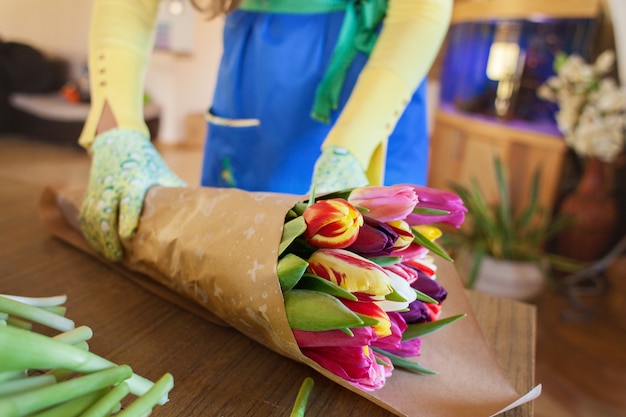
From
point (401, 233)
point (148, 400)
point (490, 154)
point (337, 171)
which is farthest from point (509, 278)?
point (148, 400)

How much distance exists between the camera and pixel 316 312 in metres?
0.38

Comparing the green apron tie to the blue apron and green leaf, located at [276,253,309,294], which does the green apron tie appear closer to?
the blue apron

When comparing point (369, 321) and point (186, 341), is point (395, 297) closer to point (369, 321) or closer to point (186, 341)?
point (369, 321)

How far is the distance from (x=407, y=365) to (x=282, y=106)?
524 millimetres

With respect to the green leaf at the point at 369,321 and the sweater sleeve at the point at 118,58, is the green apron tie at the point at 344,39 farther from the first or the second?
the green leaf at the point at 369,321

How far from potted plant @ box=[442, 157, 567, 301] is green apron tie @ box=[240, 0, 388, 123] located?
57.6 inches

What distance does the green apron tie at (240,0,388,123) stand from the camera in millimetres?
782

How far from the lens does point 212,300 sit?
0.48 metres

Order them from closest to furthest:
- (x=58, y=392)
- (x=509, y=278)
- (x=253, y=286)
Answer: (x=58, y=392) → (x=253, y=286) → (x=509, y=278)

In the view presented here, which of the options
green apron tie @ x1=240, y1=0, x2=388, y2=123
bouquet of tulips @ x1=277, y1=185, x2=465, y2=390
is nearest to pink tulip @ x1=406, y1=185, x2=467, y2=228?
bouquet of tulips @ x1=277, y1=185, x2=465, y2=390

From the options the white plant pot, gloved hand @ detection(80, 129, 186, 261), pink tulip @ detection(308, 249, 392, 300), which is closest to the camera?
pink tulip @ detection(308, 249, 392, 300)

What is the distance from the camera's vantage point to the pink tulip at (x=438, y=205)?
1.55ft

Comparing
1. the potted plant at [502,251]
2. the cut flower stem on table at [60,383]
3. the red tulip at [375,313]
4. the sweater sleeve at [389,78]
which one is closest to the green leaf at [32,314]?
the cut flower stem on table at [60,383]

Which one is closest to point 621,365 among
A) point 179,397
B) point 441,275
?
point 441,275
